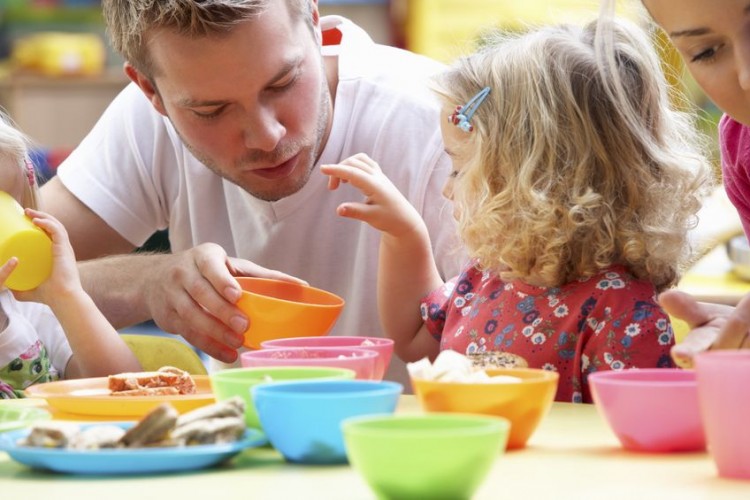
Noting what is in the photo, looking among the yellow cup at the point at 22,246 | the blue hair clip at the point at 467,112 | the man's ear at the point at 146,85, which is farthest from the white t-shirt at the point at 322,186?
the yellow cup at the point at 22,246

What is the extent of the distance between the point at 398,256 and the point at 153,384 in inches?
22.6

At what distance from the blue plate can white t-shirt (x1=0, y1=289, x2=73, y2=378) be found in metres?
0.82

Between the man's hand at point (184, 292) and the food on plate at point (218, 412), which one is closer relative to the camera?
the food on plate at point (218, 412)

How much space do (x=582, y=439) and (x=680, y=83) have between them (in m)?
0.95

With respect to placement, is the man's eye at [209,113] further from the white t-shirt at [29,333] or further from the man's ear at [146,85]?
the white t-shirt at [29,333]

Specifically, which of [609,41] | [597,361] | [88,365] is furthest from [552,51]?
[88,365]

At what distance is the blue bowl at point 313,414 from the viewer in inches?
33.4

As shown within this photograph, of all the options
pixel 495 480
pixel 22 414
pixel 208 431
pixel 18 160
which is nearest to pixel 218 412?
pixel 208 431

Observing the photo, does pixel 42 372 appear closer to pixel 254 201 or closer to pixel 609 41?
pixel 254 201

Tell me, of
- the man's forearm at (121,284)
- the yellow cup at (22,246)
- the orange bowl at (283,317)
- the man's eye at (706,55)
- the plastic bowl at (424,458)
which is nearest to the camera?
the plastic bowl at (424,458)

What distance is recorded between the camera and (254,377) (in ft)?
3.35

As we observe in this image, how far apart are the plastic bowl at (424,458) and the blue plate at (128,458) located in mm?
171

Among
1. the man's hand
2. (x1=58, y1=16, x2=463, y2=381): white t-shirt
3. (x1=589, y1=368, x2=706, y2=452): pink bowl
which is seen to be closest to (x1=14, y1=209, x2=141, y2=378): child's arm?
the man's hand

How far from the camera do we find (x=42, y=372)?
1.69 metres
